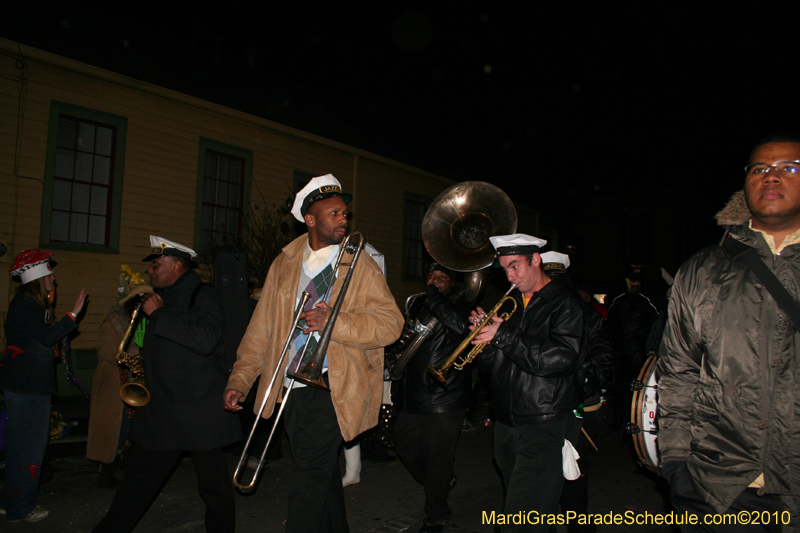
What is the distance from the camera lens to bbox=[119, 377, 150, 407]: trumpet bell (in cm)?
370

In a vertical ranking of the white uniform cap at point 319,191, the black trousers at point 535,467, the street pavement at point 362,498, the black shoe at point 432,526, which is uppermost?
the white uniform cap at point 319,191

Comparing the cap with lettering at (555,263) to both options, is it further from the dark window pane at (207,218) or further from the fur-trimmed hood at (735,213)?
the dark window pane at (207,218)

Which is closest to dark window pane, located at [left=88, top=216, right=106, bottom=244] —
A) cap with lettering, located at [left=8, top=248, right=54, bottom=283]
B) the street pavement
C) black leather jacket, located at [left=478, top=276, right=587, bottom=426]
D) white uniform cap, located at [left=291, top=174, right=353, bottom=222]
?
the street pavement

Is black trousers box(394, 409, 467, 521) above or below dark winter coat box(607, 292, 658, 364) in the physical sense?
below

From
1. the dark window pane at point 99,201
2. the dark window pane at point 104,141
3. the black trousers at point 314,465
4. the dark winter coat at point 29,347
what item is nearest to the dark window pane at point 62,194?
the dark window pane at point 99,201

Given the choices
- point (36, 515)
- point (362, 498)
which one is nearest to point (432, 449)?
point (362, 498)

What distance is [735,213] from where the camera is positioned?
2.53m

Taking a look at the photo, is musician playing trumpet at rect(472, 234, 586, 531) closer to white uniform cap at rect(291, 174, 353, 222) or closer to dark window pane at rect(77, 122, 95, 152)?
white uniform cap at rect(291, 174, 353, 222)

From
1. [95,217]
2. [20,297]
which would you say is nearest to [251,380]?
[20,297]

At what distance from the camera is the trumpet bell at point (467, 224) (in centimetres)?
630

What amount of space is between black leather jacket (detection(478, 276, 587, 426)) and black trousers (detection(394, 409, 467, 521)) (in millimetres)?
1255

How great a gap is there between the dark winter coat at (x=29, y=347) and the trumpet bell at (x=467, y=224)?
3.98 metres

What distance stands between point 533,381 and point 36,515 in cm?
445

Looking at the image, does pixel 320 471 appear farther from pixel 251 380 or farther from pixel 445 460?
pixel 445 460
